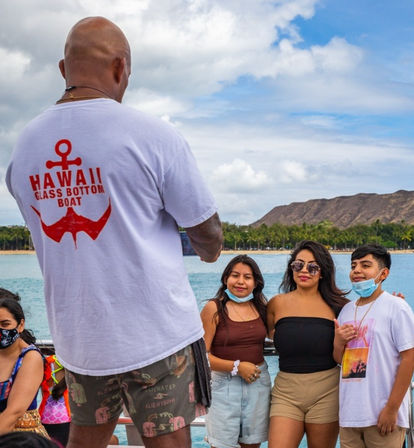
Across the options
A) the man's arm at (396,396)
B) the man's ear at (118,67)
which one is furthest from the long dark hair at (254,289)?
the man's ear at (118,67)

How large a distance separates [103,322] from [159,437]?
349 mm

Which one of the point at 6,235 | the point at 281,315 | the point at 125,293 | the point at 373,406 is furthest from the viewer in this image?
the point at 6,235

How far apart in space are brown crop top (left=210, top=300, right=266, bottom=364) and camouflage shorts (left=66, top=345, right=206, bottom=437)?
5.52ft

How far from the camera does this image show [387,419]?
9.74ft

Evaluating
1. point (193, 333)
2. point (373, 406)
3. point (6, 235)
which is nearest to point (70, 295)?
point (193, 333)

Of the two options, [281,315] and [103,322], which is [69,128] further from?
[281,315]

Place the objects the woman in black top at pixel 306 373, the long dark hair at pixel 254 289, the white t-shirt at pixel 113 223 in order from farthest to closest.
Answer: the long dark hair at pixel 254 289
the woman in black top at pixel 306 373
the white t-shirt at pixel 113 223

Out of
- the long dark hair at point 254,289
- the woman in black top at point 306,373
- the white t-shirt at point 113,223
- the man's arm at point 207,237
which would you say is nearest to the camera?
the white t-shirt at point 113,223

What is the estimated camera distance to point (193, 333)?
169 cm

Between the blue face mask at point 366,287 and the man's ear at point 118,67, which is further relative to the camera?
the blue face mask at point 366,287

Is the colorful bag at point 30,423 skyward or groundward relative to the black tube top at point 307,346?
groundward

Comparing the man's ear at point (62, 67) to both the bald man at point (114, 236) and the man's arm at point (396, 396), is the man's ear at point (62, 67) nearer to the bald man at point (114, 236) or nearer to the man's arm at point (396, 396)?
the bald man at point (114, 236)

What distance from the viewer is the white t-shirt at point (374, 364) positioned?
9.90ft

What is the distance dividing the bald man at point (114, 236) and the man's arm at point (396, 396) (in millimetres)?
1571
